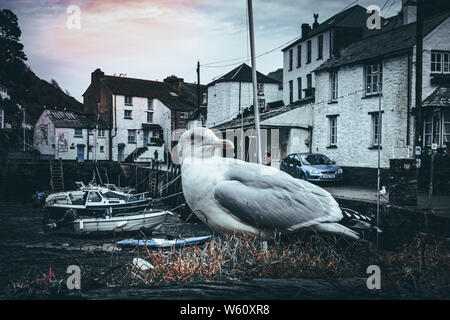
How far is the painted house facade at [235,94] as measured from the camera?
392 cm

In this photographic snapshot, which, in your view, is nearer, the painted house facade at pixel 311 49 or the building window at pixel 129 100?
the painted house facade at pixel 311 49

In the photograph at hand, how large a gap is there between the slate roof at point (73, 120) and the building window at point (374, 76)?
136 inches

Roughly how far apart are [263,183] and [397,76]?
2375 mm

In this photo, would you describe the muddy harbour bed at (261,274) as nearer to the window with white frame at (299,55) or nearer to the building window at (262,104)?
the building window at (262,104)

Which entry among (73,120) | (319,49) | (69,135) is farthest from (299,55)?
(69,135)

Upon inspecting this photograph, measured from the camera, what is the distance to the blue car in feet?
12.7

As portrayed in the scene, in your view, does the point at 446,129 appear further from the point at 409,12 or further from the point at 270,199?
the point at 270,199

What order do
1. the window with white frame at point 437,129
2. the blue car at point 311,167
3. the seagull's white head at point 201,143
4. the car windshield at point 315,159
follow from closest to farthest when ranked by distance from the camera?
the seagull's white head at point 201,143
the window with white frame at point 437,129
the blue car at point 311,167
the car windshield at point 315,159

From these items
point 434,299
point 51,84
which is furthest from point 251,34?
point 434,299

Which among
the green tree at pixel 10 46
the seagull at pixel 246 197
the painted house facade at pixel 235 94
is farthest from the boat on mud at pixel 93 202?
the seagull at pixel 246 197

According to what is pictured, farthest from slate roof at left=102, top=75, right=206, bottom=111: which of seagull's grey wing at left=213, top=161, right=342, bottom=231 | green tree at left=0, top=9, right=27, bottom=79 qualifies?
seagull's grey wing at left=213, top=161, right=342, bottom=231

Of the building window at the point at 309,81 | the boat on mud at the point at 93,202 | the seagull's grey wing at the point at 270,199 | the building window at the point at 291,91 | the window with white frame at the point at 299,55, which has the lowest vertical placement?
the boat on mud at the point at 93,202

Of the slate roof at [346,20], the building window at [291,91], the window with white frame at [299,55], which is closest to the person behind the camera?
the slate roof at [346,20]

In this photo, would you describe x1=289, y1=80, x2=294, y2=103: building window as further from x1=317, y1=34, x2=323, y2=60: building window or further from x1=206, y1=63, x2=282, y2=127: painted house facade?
x1=317, y1=34, x2=323, y2=60: building window
